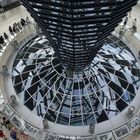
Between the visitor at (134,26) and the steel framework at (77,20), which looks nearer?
the steel framework at (77,20)

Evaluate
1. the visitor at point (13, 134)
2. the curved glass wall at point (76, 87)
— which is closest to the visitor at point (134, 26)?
the curved glass wall at point (76, 87)

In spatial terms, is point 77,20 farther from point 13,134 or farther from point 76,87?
point 13,134

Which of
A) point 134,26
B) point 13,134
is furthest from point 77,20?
point 134,26

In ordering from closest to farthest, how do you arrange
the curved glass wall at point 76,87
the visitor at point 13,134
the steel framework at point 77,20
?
the steel framework at point 77,20 < the visitor at point 13,134 < the curved glass wall at point 76,87

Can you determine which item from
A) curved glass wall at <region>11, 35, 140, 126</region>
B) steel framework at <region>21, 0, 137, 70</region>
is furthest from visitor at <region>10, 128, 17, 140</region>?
steel framework at <region>21, 0, 137, 70</region>

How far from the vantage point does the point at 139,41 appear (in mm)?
34250

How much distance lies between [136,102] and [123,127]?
9.38 feet

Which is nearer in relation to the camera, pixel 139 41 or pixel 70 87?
pixel 70 87

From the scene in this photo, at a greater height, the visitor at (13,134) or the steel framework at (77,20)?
the steel framework at (77,20)

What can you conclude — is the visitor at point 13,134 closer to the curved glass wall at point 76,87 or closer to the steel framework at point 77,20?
the curved glass wall at point 76,87

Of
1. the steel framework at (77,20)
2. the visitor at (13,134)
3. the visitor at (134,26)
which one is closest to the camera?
the steel framework at (77,20)

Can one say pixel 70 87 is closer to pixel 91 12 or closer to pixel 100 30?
pixel 100 30

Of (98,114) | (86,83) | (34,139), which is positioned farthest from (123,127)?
(34,139)

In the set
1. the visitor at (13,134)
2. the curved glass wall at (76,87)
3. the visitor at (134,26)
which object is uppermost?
the visitor at (134,26)
